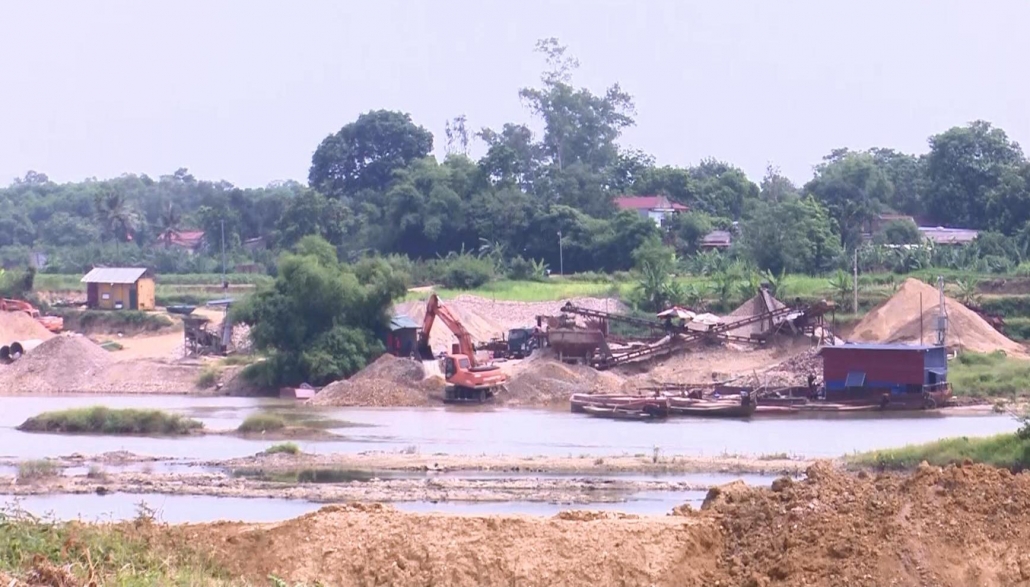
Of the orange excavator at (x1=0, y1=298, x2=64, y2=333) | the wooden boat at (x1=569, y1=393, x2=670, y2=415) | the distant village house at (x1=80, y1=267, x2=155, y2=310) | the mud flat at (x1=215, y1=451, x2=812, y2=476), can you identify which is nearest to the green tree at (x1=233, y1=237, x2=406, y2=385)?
the wooden boat at (x1=569, y1=393, x2=670, y2=415)

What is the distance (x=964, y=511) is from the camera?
1405cm

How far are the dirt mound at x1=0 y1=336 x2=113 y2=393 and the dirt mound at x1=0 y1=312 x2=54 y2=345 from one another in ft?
14.8

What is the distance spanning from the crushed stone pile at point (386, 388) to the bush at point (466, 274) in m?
23.1

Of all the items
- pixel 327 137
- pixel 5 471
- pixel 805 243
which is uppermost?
pixel 327 137

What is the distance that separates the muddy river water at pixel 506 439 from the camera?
2544 centimetres

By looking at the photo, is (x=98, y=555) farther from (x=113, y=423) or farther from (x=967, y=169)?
(x=967, y=169)

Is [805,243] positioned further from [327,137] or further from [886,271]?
[327,137]

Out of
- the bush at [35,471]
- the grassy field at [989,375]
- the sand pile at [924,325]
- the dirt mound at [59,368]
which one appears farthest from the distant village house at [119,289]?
the bush at [35,471]

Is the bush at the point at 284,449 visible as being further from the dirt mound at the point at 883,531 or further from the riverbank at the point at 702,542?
the dirt mound at the point at 883,531

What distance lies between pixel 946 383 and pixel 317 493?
2458cm

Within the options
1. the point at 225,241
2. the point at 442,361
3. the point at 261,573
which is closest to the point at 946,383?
the point at 442,361

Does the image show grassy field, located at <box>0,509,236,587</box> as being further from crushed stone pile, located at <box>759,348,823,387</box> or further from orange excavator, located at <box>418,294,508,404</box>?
crushed stone pile, located at <box>759,348,823,387</box>

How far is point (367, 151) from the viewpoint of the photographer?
106m

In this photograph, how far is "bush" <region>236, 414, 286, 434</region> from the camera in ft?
127
